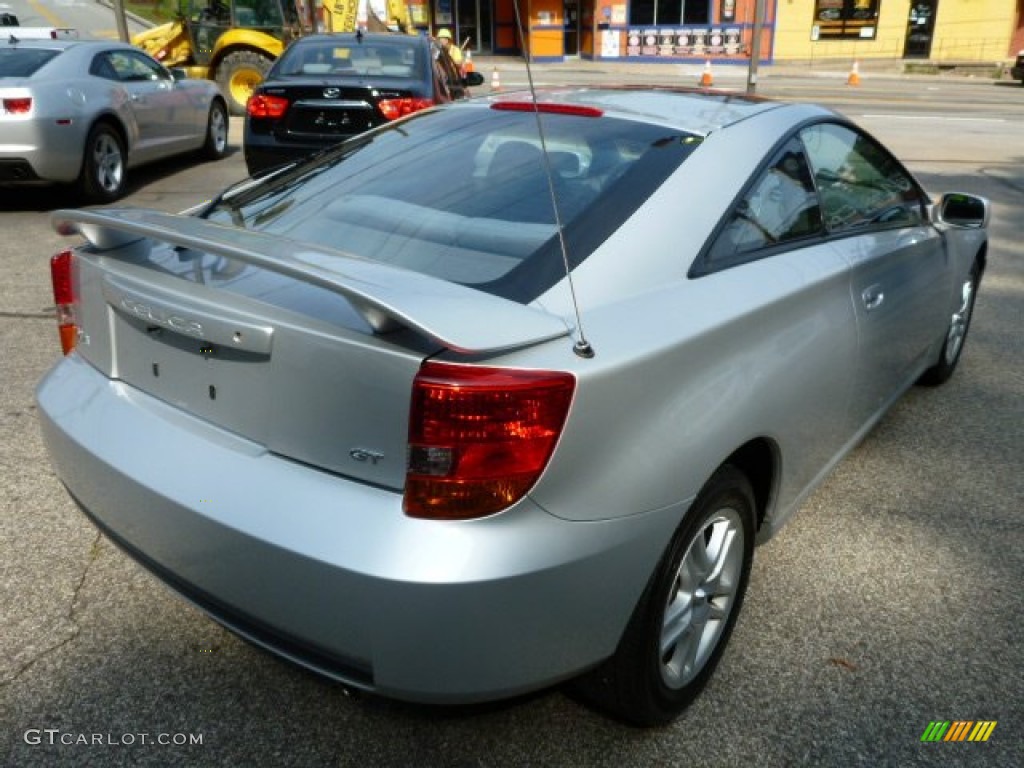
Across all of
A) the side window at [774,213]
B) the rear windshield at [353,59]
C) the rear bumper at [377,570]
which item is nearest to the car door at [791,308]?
the side window at [774,213]

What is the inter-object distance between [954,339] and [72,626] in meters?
4.03

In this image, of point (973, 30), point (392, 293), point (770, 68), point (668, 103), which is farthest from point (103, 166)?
point (973, 30)

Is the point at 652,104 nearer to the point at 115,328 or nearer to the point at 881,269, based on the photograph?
the point at 881,269

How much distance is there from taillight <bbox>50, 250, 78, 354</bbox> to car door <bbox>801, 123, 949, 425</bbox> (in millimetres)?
2198

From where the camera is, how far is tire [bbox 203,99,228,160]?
445 inches

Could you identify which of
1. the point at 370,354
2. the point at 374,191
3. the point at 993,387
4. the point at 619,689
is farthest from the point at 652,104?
the point at 993,387

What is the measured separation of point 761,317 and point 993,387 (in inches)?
117

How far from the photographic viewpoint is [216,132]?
A: 11500mm

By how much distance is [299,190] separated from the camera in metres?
2.88

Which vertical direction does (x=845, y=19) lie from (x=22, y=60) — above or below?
above

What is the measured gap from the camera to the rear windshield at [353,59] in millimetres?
8883

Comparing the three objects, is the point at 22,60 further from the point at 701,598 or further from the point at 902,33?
the point at 902,33

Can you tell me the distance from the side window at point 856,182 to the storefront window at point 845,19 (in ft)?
121

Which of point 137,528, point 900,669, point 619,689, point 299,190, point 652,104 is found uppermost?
point 652,104
